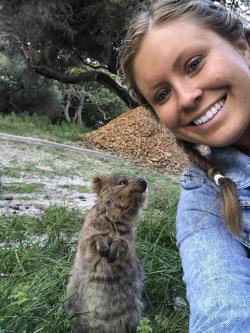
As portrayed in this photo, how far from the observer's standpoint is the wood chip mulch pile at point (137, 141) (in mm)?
9648

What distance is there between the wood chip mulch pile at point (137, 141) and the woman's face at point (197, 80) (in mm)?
6833

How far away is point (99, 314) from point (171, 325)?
1.27 ft

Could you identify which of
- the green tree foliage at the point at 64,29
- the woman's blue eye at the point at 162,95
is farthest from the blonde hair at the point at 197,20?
the green tree foliage at the point at 64,29

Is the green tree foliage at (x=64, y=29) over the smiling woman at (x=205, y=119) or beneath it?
over

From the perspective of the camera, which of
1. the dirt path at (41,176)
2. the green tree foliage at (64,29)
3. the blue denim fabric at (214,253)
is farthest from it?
the green tree foliage at (64,29)

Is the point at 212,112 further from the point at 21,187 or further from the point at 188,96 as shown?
the point at 21,187

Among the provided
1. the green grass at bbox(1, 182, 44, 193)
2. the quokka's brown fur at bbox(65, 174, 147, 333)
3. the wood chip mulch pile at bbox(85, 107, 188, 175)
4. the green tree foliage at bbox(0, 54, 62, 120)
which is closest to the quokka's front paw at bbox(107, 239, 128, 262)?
the quokka's brown fur at bbox(65, 174, 147, 333)

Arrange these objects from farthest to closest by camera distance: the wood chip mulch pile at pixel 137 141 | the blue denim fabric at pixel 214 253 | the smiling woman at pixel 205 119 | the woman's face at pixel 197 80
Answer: the wood chip mulch pile at pixel 137 141 < the woman's face at pixel 197 80 < the smiling woman at pixel 205 119 < the blue denim fabric at pixel 214 253

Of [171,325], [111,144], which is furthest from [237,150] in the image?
[111,144]

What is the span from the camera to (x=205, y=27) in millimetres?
2084

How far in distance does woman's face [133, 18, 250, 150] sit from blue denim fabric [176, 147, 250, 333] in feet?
0.52

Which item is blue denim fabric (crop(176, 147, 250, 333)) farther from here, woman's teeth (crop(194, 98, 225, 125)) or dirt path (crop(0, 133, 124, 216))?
dirt path (crop(0, 133, 124, 216))

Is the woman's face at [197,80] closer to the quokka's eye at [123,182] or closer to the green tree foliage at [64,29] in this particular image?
the quokka's eye at [123,182]

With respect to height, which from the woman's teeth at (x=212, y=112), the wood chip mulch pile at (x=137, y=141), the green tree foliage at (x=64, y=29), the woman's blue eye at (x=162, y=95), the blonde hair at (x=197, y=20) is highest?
the green tree foliage at (x=64, y=29)
